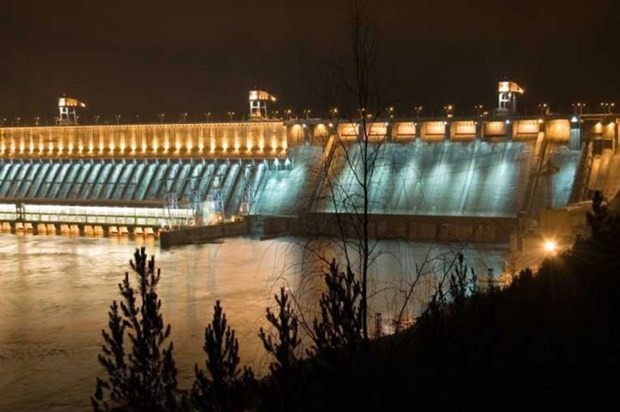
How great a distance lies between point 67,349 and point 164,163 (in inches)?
882

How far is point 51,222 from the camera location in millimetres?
28938

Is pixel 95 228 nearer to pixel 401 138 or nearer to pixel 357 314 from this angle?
pixel 401 138

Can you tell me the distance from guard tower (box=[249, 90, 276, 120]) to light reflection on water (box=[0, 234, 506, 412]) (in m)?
10.3

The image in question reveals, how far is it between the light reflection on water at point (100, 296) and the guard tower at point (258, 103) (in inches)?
406

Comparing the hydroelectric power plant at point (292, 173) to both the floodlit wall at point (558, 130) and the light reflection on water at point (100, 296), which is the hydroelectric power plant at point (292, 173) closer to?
the floodlit wall at point (558, 130)

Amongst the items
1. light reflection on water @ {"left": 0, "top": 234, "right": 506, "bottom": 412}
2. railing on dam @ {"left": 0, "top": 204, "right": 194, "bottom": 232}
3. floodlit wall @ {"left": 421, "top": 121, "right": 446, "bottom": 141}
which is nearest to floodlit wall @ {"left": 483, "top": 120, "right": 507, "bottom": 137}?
floodlit wall @ {"left": 421, "top": 121, "right": 446, "bottom": 141}

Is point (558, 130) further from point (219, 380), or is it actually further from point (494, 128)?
point (219, 380)

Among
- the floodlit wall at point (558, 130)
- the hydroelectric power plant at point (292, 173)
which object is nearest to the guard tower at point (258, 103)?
the hydroelectric power plant at point (292, 173)

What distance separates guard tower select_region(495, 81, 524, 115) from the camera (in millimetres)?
27928

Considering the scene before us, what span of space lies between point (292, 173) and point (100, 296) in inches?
581

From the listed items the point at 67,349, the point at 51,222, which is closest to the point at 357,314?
the point at 67,349

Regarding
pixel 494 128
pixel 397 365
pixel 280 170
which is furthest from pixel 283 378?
pixel 280 170

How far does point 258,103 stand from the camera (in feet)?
108

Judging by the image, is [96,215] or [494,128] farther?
[96,215]
